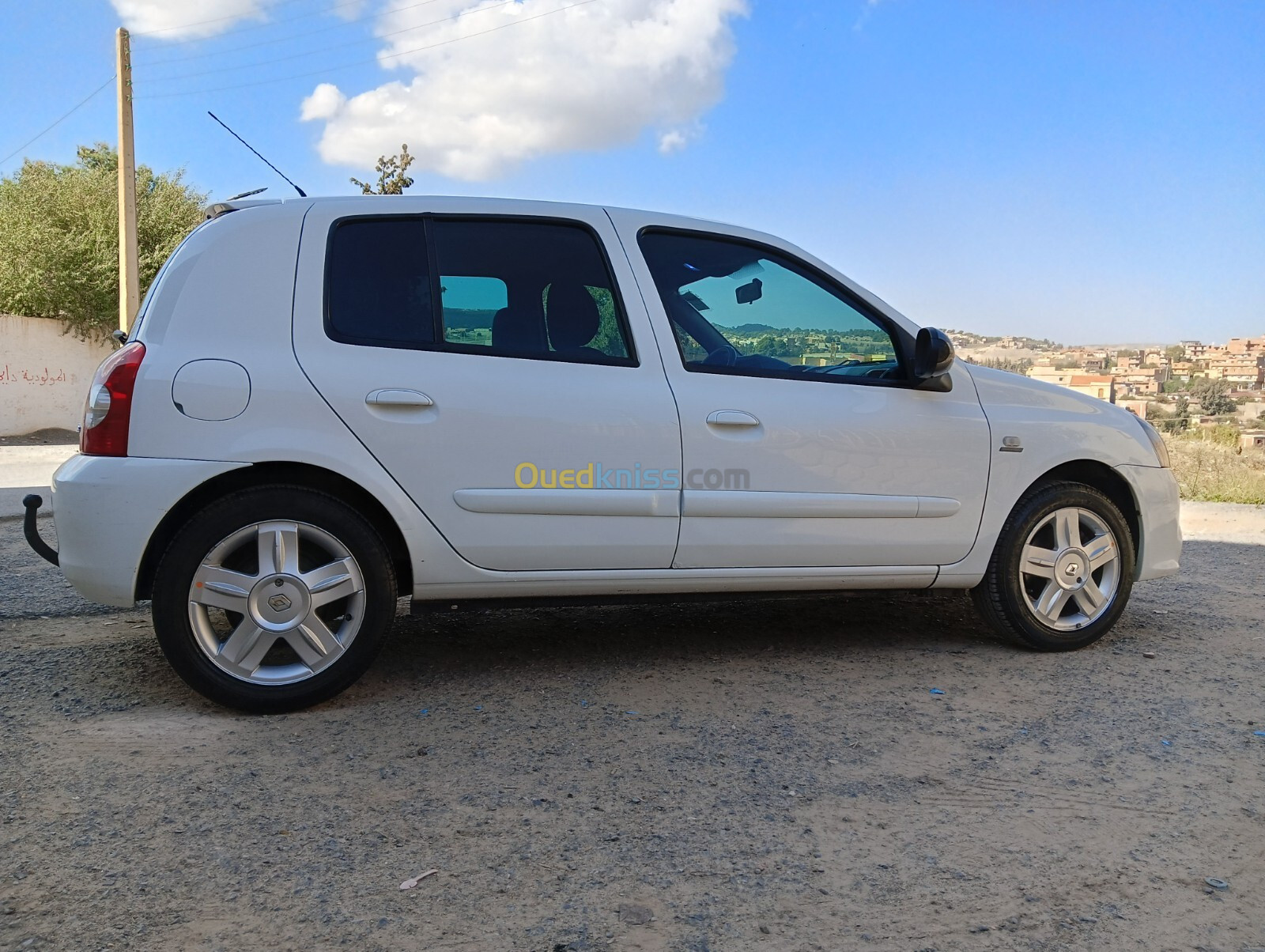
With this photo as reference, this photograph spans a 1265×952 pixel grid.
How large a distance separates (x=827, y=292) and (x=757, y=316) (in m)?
0.34

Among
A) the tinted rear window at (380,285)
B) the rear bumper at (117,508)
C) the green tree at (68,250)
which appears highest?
the green tree at (68,250)

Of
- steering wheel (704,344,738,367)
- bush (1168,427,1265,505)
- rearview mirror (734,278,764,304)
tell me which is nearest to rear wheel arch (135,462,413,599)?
steering wheel (704,344,738,367)

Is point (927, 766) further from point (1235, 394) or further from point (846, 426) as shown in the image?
point (1235, 394)

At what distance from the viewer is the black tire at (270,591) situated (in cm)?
331

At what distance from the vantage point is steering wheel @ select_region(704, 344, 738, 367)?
12.8 feet

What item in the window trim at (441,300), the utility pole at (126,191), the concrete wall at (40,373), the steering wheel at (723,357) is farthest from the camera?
the concrete wall at (40,373)

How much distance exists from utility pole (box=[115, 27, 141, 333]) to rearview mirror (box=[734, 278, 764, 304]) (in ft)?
44.3

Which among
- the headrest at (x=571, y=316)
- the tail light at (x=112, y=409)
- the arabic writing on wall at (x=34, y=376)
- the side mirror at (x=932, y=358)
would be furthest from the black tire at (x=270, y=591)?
the arabic writing on wall at (x=34, y=376)

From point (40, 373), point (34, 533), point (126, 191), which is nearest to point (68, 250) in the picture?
point (40, 373)

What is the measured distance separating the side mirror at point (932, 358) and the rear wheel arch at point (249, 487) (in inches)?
83.3

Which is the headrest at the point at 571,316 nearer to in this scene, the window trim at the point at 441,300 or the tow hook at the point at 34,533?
the window trim at the point at 441,300

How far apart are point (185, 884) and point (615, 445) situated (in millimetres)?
1974

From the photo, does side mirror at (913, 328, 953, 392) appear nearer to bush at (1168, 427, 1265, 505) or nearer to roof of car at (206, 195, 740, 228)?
roof of car at (206, 195, 740, 228)

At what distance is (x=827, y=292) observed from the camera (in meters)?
4.18
